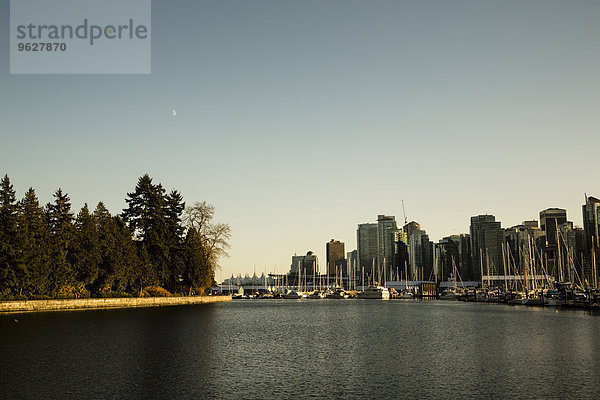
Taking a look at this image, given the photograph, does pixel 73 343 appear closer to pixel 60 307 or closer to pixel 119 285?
pixel 60 307

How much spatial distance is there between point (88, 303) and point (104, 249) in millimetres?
11827

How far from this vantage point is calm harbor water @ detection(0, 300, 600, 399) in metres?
27.6

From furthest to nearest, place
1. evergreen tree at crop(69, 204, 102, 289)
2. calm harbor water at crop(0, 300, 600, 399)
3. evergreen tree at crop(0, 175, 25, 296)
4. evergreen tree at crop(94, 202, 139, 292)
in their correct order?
1. evergreen tree at crop(94, 202, 139, 292)
2. evergreen tree at crop(69, 204, 102, 289)
3. evergreen tree at crop(0, 175, 25, 296)
4. calm harbor water at crop(0, 300, 600, 399)

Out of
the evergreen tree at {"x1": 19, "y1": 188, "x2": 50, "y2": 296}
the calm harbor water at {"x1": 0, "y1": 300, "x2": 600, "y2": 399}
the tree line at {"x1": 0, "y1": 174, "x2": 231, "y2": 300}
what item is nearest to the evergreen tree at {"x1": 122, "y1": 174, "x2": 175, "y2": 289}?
the tree line at {"x1": 0, "y1": 174, "x2": 231, "y2": 300}

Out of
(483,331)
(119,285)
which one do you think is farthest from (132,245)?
(483,331)

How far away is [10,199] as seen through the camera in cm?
7962

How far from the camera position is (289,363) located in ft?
121

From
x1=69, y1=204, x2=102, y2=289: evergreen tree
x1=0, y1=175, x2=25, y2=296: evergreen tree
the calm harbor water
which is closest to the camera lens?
the calm harbor water

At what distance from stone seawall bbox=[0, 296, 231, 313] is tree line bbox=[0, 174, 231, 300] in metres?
2.05

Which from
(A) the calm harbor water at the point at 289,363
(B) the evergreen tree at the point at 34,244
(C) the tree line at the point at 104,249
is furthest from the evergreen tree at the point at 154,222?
(A) the calm harbor water at the point at 289,363

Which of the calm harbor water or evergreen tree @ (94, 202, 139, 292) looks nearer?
the calm harbor water

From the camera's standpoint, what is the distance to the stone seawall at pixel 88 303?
76.6m

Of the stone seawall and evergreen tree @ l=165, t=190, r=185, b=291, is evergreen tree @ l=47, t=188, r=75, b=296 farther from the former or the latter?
evergreen tree @ l=165, t=190, r=185, b=291

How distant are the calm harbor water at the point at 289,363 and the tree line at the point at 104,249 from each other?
Result: 21691 millimetres
